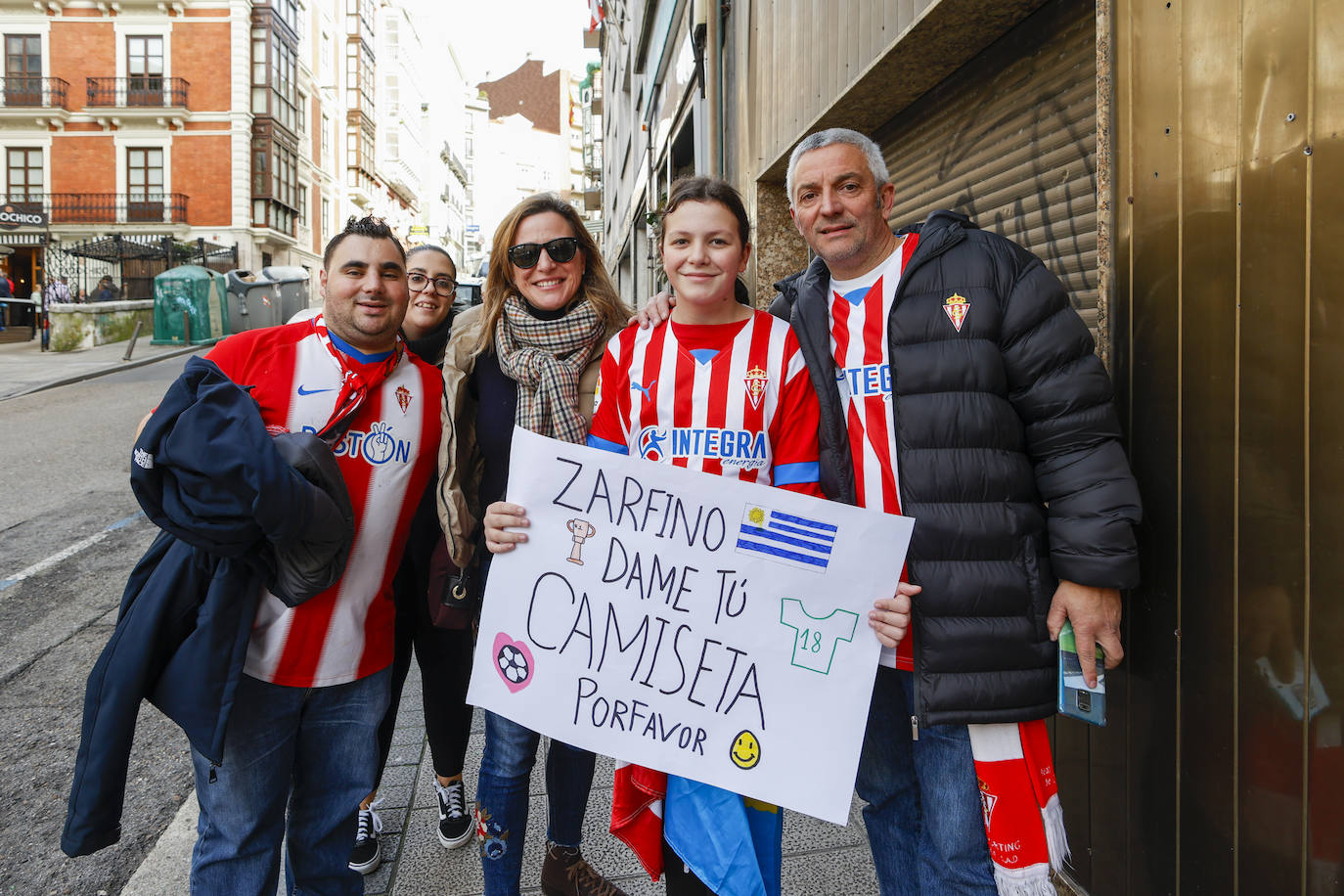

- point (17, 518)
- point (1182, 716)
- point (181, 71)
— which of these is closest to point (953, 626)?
point (1182, 716)

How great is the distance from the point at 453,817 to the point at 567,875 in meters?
0.66

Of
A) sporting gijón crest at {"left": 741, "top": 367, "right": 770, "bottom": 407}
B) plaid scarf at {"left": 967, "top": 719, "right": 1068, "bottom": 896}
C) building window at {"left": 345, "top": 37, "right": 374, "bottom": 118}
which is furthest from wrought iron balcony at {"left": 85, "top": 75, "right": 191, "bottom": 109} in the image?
plaid scarf at {"left": 967, "top": 719, "right": 1068, "bottom": 896}

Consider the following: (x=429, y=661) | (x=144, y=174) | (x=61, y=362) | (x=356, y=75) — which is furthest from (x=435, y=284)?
(x=356, y=75)

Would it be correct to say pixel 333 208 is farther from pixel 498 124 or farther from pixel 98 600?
pixel 498 124

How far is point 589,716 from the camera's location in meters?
2.16

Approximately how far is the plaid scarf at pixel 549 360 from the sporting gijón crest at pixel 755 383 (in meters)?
0.58

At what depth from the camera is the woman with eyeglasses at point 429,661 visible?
2.73 metres

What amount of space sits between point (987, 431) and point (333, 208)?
52226mm

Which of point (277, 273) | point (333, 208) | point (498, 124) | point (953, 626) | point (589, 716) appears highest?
point (498, 124)

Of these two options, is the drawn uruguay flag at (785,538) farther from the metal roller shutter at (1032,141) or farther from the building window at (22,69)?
the building window at (22,69)

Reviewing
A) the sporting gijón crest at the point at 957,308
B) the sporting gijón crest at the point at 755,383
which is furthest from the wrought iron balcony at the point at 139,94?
the sporting gijón crest at the point at 957,308

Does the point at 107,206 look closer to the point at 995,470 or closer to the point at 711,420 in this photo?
the point at 711,420

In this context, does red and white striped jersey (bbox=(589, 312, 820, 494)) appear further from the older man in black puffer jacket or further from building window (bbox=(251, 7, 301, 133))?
building window (bbox=(251, 7, 301, 133))

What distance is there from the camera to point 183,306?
2219 cm
